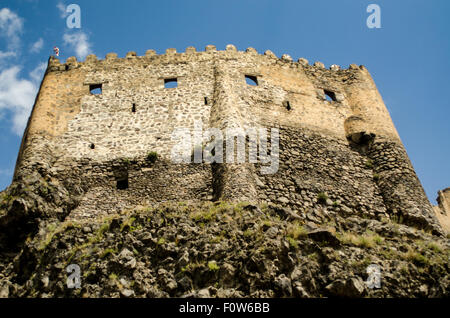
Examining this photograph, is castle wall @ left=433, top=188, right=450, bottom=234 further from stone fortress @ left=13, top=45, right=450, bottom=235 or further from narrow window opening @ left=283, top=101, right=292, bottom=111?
narrow window opening @ left=283, top=101, right=292, bottom=111

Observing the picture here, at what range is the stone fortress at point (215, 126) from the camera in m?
14.3

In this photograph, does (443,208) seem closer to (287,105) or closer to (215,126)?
(287,105)

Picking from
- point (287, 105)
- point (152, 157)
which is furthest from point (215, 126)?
point (287, 105)

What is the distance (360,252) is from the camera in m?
10.0

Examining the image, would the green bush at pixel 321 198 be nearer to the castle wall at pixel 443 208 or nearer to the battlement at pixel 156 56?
the battlement at pixel 156 56

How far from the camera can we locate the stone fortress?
47.0 feet

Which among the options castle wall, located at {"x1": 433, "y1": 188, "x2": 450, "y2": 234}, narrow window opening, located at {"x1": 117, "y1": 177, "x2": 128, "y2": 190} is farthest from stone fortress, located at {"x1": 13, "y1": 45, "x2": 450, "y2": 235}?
castle wall, located at {"x1": 433, "y1": 188, "x2": 450, "y2": 234}

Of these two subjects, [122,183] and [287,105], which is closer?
[122,183]

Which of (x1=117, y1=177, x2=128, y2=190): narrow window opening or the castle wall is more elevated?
the castle wall

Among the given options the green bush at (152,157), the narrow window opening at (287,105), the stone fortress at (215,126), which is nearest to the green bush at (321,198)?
the stone fortress at (215,126)

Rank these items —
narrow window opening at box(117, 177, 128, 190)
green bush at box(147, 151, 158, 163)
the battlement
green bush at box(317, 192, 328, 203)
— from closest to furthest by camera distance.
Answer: green bush at box(317, 192, 328, 203) → narrow window opening at box(117, 177, 128, 190) → green bush at box(147, 151, 158, 163) → the battlement

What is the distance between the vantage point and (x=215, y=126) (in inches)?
616
